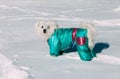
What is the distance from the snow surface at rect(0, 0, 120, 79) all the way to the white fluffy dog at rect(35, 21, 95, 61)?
126 mm

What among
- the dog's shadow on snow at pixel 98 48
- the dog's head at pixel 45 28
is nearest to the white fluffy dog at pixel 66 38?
the dog's head at pixel 45 28

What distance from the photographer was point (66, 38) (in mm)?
5531

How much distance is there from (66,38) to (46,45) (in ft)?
2.90

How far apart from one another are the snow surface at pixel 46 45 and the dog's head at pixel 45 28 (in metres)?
0.36

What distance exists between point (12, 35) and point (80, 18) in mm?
2501

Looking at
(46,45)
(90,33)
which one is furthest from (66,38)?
(46,45)

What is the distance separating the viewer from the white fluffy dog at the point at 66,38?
17.3 feet

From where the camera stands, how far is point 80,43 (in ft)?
17.4

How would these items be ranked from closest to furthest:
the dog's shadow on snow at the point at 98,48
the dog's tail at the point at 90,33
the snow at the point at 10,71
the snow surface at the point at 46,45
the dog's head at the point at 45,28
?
the snow at the point at 10,71 → the snow surface at the point at 46,45 → the dog's tail at the point at 90,33 → the dog's head at the point at 45,28 → the dog's shadow on snow at the point at 98,48

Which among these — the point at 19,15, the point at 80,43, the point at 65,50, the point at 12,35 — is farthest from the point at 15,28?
the point at 80,43

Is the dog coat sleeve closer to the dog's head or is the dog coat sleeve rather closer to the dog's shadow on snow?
the dog's head

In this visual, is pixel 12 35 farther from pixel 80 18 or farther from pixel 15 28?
pixel 80 18

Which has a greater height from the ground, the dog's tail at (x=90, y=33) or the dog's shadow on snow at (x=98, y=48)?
the dog's tail at (x=90, y=33)

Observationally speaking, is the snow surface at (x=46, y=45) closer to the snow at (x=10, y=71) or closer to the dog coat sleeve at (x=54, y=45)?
the snow at (x=10, y=71)
